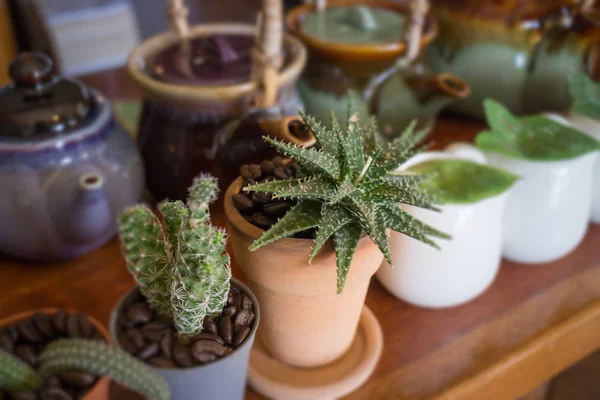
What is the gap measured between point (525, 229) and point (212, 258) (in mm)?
373

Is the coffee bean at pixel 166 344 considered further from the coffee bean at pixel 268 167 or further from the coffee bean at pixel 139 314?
the coffee bean at pixel 268 167

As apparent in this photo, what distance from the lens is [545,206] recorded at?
0.50 meters

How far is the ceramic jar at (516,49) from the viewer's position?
0.64 m

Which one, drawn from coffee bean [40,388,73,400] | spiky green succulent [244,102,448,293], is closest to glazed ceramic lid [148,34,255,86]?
spiky green succulent [244,102,448,293]

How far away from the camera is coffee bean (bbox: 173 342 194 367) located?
269mm

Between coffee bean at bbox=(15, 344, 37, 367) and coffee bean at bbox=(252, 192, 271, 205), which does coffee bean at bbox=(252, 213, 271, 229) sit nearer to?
coffee bean at bbox=(252, 192, 271, 205)

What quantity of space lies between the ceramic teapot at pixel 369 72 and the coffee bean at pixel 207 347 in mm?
350

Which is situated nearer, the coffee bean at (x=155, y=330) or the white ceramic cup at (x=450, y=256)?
the coffee bean at (x=155, y=330)

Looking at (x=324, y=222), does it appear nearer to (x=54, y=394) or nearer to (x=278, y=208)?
(x=278, y=208)

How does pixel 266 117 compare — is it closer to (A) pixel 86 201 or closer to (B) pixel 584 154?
(A) pixel 86 201

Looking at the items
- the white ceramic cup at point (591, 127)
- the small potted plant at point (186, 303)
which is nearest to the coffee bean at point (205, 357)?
the small potted plant at point (186, 303)

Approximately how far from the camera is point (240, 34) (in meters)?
0.59

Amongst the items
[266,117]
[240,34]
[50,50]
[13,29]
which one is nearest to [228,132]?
[266,117]

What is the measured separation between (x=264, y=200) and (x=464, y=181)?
0.69 feet
